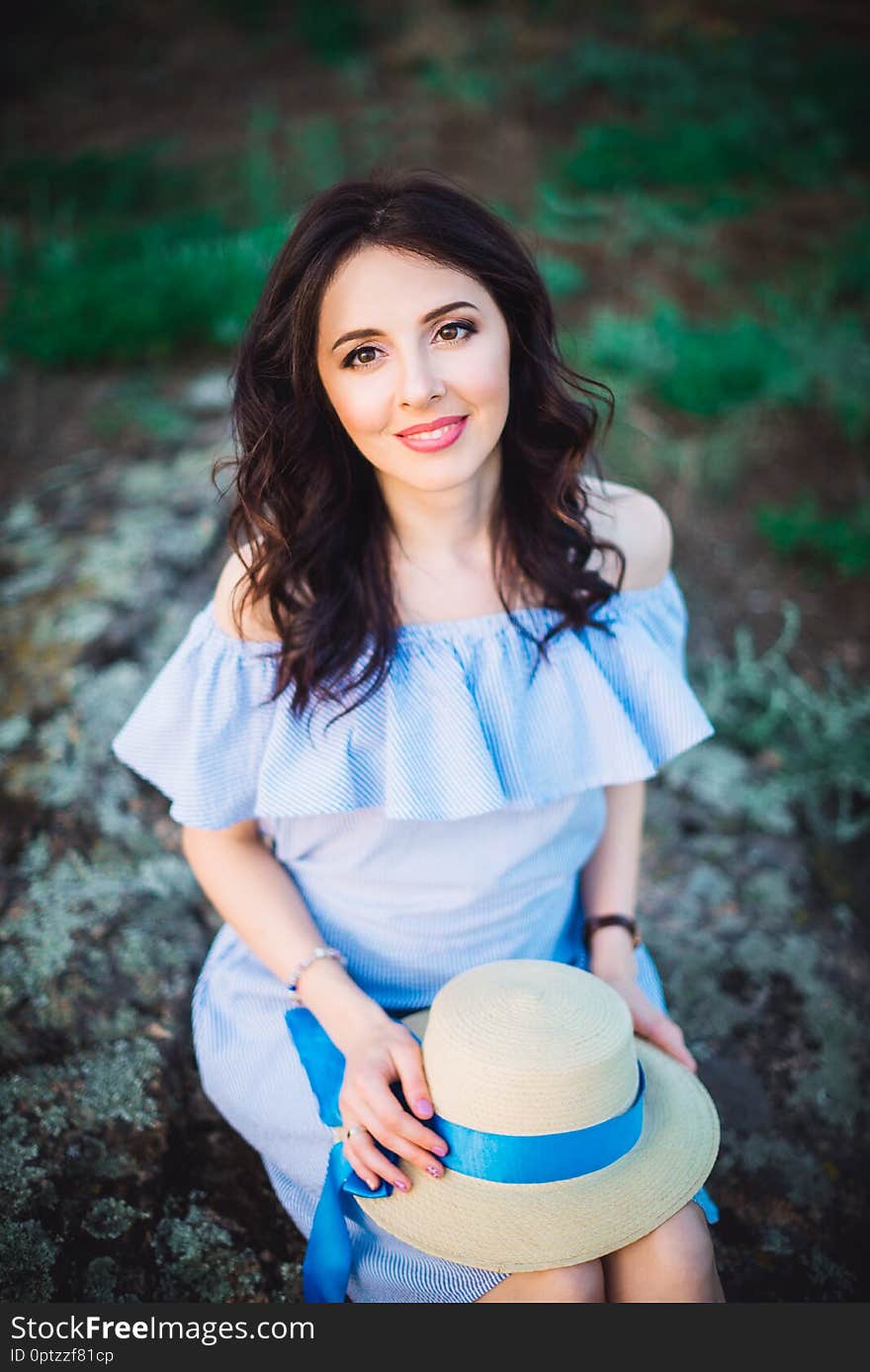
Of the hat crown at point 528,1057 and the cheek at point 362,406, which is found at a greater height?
the cheek at point 362,406

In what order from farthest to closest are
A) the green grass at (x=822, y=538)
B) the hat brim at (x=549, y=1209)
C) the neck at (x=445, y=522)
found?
the green grass at (x=822, y=538), the neck at (x=445, y=522), the hat brim at (x=549, y=1209)

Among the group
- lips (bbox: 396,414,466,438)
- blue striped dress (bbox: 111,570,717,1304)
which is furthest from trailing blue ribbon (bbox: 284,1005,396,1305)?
lips (bbox: 396,414,466,438)

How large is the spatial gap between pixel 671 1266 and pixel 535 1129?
27 centimetres

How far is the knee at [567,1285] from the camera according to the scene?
1.33 m

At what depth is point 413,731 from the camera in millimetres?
1723

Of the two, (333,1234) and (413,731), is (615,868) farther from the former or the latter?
(333,1234)

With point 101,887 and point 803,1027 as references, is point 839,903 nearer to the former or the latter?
point 803,1027

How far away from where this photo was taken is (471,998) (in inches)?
56.3

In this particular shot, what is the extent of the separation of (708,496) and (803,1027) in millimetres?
2167

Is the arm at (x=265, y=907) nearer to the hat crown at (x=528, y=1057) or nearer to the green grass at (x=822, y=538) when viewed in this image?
the hat crown at (x=528, y=1057)

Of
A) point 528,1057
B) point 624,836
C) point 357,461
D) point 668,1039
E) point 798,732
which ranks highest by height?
point 357,461

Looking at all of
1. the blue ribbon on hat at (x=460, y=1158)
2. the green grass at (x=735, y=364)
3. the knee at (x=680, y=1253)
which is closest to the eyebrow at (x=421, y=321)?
the blue ribbon on hat at (x=460, y=1158)

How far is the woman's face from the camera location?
157cm

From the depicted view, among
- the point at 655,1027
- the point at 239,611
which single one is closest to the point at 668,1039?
the point at 655,1027
